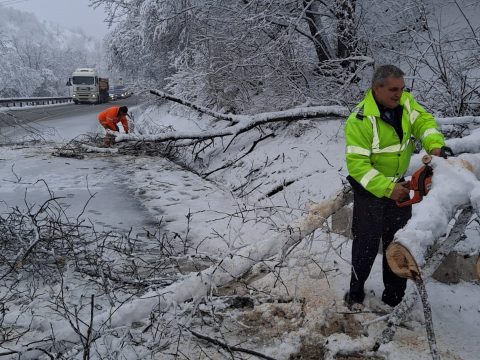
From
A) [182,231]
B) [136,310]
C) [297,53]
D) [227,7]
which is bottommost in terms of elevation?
[182,231]

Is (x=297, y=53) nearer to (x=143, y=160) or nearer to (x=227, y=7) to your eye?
(x=227, y=7)

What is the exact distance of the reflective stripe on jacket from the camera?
2678 millimetres

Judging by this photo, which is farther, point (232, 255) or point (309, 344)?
point (232, 255)

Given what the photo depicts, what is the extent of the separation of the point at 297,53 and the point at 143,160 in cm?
443

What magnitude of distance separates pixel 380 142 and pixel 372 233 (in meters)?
0.67

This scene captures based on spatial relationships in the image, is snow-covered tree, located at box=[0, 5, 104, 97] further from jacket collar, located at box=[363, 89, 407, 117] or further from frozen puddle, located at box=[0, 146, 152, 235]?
jacket collar, located at box=[363, 89, 407, 117]

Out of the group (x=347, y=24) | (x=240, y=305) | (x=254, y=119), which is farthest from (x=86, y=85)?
(x=240, y=305)

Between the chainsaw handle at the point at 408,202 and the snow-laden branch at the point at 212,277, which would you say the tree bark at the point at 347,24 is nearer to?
the snow-laden branch at the point at 212,277

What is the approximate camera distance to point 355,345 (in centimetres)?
266

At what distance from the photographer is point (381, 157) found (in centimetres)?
287

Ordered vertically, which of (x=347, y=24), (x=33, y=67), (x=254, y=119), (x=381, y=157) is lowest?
(x=254, y=119)

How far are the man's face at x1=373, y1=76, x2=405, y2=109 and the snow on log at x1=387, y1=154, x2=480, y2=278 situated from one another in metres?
0.55

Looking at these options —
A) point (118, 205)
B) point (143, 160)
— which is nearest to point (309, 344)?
point (118, 205)

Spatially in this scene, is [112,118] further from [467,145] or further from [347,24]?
[467,145]
